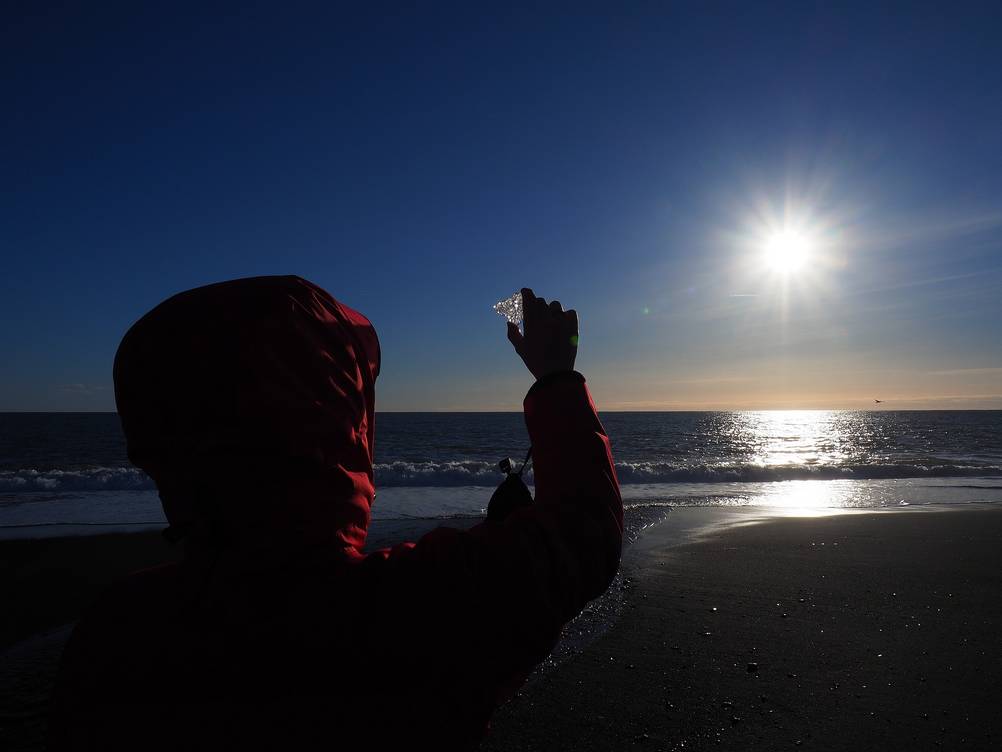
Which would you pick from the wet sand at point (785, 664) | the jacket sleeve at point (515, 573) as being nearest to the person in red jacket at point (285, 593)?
the jacket sleeve at point (515, 573)

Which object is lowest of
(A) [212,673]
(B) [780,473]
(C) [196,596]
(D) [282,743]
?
(B) [780,473]

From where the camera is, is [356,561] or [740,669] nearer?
[356,561]

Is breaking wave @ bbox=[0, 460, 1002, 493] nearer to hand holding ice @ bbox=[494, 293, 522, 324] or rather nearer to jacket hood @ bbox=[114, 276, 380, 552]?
hand holding ice @ bbox=[494, 293, 522, 324]

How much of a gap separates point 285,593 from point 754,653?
171 inches

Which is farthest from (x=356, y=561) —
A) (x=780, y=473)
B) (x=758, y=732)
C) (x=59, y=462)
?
(x=59, y=462)

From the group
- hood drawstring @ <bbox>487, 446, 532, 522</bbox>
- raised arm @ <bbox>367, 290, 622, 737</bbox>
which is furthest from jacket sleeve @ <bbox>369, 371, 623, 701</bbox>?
hood drawstring @ <bbox>487, 446, 532, 522</bbox>

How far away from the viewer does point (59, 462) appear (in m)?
27.5

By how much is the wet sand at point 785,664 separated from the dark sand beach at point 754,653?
12 millimetres

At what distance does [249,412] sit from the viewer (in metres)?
0.95

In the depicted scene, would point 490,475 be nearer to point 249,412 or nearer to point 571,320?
point 571,320

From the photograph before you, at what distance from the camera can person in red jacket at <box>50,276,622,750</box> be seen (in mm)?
926

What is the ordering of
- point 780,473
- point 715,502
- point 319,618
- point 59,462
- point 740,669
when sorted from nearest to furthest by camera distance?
point 319,618 → point 740,669 → point 715,502 → point 780,473 → point 59,462

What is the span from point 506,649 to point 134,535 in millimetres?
10504

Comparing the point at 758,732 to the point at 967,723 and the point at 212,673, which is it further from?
the point at 212,673
